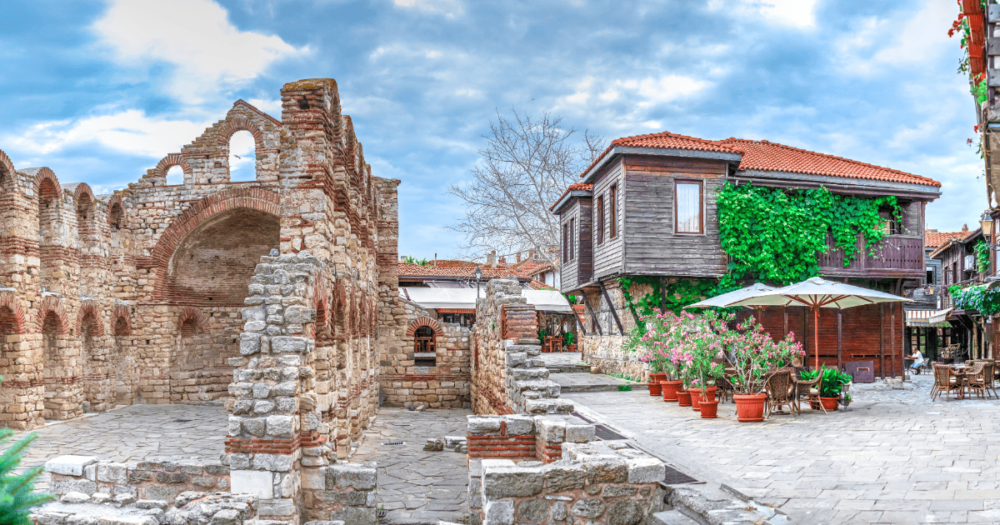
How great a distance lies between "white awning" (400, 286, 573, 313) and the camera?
Result: 23.7 metres

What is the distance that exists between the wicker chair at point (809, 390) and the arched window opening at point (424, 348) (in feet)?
31.9

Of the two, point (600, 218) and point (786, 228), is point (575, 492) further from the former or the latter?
point (600, 218)

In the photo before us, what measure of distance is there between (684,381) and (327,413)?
595cm

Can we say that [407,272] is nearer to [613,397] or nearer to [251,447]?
[613,397]

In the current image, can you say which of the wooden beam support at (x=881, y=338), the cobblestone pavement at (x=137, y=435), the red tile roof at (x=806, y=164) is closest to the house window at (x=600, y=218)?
the red tile roof at (x=806, y=164)

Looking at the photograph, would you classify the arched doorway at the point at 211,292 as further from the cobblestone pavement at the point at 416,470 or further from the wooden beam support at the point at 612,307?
the wooden beam support at the point at 612,307

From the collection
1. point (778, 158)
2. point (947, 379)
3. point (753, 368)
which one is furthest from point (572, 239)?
point (753, 368)

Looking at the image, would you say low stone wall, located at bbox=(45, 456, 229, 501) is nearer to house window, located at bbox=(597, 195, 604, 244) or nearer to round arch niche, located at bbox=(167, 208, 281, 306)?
round arch niche, located at bbox=(167, 208, 281, 306)

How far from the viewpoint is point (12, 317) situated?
42.4 feet

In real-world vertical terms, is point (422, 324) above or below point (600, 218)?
below

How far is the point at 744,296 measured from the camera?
40.6ft

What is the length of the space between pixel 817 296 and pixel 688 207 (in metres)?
5.28

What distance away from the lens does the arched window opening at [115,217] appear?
16.6m

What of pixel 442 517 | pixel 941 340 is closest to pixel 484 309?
pixel 442 517
